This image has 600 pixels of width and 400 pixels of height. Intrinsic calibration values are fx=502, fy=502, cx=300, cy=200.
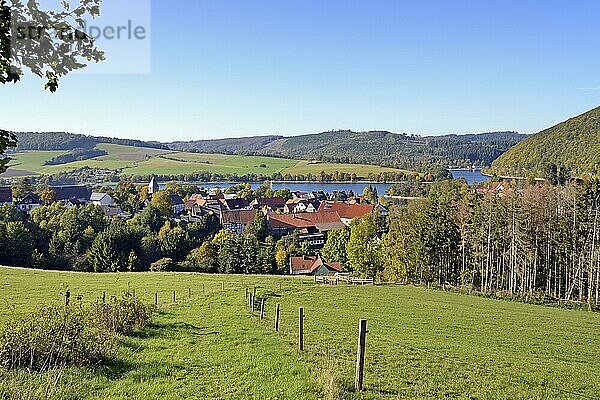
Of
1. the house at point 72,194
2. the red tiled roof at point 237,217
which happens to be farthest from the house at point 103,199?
the red tiled roof at point 237,217

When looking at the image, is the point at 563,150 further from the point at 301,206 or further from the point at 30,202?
the point at 30,202

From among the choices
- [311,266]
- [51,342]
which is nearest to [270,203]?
[311,266]

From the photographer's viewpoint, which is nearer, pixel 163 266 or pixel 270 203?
pixel 163 266

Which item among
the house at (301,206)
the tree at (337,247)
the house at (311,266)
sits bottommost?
the house at (311,266)

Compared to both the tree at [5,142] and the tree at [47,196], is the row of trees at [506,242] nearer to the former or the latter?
the tree at [5,142]

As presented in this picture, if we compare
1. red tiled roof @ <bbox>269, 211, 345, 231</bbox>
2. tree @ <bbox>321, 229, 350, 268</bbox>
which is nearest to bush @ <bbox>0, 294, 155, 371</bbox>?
tree @ <bbox>321, 229, 350, 268</bbox>

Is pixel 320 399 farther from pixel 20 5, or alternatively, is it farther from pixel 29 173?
pixel 29 173
